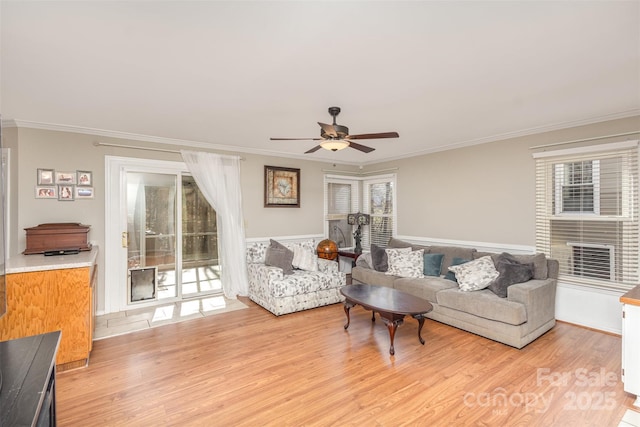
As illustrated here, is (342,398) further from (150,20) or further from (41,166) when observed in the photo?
(41,166)

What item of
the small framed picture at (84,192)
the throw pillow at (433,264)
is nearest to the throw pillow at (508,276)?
the throw pillow at (433,264)

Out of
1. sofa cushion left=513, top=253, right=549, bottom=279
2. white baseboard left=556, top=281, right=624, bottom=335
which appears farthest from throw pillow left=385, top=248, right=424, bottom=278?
white baseboard left=556, top=281, right=624, bottom=335

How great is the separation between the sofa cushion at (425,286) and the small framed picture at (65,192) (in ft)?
14.5

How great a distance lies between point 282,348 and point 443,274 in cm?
263

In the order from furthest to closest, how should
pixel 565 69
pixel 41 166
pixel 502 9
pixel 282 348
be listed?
pixel 41 166 → pixel 282 348 → pixel 565 69 → pixel 502 9

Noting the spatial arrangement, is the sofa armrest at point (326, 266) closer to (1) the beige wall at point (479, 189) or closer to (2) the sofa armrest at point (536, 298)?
(1) the beige wall at point (479, 189)

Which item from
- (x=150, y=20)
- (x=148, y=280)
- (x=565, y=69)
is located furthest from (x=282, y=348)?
(x=565, y=69)

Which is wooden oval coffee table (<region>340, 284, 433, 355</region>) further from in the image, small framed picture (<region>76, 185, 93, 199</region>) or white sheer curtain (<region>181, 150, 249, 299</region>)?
small framed picture (<region>76, 185, 93, 199</region>)

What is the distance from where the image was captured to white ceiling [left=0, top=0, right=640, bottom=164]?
1619 millimetres

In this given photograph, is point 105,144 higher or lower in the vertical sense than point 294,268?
higher

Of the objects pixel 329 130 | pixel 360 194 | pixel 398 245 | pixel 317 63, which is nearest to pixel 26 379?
pixel 317 63

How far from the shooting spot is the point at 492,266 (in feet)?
12.2

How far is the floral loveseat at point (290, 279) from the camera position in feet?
13.3

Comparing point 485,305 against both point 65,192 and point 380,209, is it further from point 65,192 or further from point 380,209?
point 65,192
